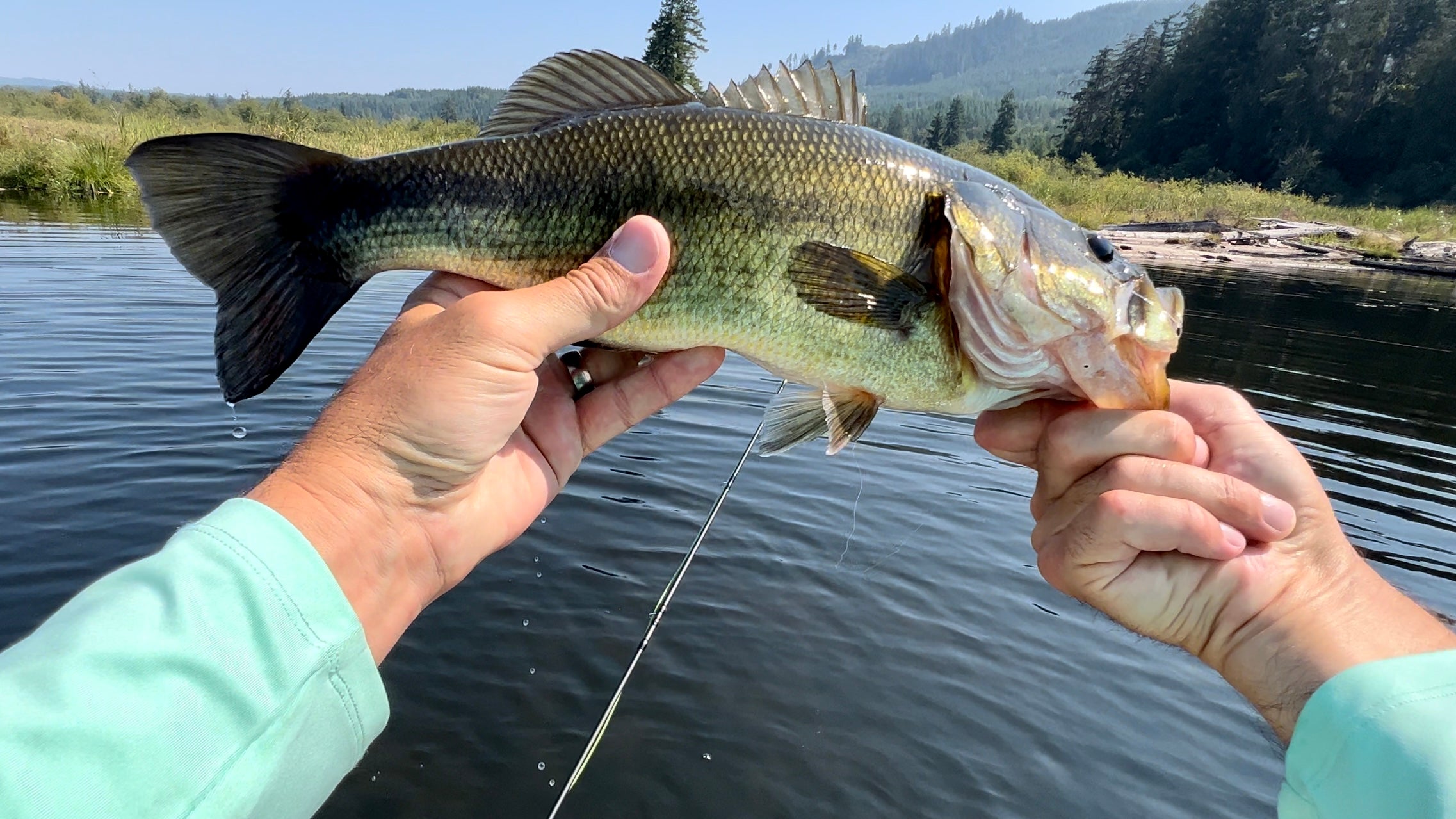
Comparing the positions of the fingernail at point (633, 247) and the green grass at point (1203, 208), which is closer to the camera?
the fingernail at point (633, 247)

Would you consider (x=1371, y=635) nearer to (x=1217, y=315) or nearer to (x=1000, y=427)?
(x=1000, y=427)

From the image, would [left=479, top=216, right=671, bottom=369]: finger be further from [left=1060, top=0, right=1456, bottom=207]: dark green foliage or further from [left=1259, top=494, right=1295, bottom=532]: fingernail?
[left=1060, top=0, right=1456, bottom=207]: dark green foliage

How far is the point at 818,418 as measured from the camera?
2.57 meters

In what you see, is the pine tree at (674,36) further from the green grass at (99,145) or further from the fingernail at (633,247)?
the fingernail at (633,247)

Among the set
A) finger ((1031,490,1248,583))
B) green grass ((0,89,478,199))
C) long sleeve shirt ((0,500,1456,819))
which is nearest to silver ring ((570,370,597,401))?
long sleeve shirt ((0,500,1456,819))

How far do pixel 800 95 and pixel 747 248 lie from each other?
2.46 feet

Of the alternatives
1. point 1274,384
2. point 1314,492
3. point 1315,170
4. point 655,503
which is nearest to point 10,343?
point 655,503

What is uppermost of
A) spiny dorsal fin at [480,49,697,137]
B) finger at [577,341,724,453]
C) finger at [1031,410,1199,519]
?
spiny dorsal fin at [480,49,697,137]

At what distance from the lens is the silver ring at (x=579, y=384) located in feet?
9.57

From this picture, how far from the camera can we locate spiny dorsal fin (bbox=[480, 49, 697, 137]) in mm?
2488

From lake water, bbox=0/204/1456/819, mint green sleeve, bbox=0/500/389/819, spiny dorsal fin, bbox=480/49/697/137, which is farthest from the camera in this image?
lake water, bbox=0/204/1456/819

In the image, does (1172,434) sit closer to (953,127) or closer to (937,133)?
(937,133)

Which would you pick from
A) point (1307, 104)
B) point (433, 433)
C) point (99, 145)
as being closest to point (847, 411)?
point (433, 433)

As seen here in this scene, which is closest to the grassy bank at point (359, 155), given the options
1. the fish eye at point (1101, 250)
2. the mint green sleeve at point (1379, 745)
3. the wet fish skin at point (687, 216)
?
the wet fish skin at point (687, 216)
